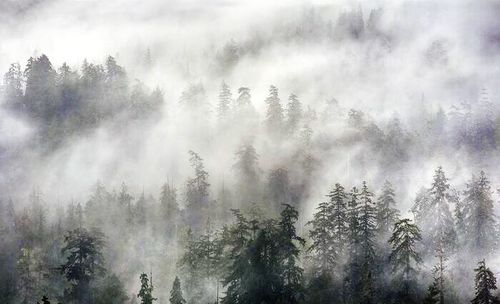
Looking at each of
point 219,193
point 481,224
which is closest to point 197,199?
point 219,193

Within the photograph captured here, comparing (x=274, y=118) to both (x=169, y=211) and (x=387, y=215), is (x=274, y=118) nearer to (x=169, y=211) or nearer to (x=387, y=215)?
(x=169, y=211)

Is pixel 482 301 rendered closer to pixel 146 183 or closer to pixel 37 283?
pixel 37 283

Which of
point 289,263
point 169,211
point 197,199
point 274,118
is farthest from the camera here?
point 274,118

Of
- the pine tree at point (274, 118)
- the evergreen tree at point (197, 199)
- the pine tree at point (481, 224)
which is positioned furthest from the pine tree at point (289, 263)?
the pine tree at point (274, 118)

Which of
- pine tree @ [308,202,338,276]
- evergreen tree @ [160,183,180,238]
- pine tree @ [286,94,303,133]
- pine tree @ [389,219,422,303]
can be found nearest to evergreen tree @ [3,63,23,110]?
evergreen tree @ [160,183,180,238]

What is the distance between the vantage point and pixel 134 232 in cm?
11200

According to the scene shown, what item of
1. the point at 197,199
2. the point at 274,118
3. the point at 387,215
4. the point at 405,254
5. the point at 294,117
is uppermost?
the point at 274,118

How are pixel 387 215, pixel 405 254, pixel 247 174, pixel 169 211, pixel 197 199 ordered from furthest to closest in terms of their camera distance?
pixel 247 174 < pixel 197 199 < pixel 169 211 < pixel 387 215 < pixel 405 254

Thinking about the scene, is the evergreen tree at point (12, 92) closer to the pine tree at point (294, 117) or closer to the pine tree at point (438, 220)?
the pine tree at point (294, 117)

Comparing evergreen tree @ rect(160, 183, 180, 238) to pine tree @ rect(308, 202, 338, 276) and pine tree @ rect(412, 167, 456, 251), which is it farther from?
pine tree @ rect(412, 167, 456, 251)

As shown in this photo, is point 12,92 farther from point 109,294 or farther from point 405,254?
point 405,254

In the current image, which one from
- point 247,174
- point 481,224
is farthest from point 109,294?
point 481,224

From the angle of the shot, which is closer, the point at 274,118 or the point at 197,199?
the point at 197,199

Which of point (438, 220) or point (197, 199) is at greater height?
point (197, 199)
